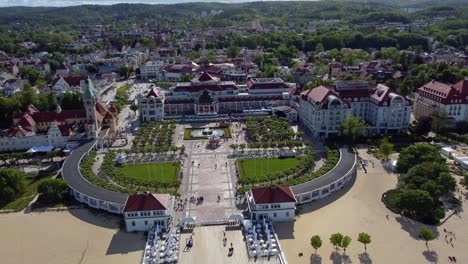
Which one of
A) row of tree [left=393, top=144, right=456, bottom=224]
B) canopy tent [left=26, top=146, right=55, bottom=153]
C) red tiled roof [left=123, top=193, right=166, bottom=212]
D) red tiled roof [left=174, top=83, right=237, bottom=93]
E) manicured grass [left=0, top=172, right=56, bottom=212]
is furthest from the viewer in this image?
red tiled roof [left=174, top=83, right=237, bottom=93]

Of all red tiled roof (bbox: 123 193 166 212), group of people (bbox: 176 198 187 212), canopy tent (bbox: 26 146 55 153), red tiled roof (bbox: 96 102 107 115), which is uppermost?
red tiled roof (bbox: 96 102 107 115)

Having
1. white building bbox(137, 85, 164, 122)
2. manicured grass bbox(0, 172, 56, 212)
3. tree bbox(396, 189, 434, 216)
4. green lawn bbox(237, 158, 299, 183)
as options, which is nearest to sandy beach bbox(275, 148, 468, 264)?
tree bbox(396, 189, 434, 216)

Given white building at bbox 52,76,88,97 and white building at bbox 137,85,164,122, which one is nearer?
white building at bbox 137,85,164,122

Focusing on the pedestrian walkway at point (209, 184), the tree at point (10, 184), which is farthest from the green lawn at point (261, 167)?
the tree at point (10, 184)

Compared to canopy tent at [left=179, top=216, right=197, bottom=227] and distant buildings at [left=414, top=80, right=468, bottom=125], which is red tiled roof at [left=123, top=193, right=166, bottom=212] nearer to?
canopy tent at [left=179, top=216, right=197, bottom=227]

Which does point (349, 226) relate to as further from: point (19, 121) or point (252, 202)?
point (19, 121)
